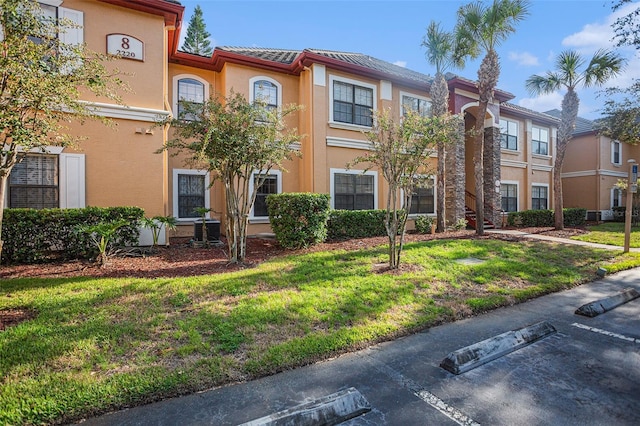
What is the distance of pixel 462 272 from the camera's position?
7309mm

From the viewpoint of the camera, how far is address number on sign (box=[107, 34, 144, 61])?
956 cm

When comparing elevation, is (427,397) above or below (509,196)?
below

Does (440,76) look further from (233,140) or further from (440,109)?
(233,140)

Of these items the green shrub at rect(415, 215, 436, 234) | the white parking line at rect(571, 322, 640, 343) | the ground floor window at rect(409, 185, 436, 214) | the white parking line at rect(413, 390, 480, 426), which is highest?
the ground floor window at rect(409, 185, 436, 214)

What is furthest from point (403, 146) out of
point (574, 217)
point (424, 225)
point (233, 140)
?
point (574, 217)

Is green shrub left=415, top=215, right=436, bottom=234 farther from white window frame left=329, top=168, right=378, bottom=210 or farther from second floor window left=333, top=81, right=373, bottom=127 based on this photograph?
second floor window left=333, top=81, right=373, bottom=127

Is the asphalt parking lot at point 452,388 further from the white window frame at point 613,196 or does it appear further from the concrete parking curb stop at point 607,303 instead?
the white window frame at point 613,196

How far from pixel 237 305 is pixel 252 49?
13263 millimetres

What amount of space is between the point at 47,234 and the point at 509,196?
21.8 metres

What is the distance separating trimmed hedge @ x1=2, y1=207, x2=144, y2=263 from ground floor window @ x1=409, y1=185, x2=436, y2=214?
12.6 metres

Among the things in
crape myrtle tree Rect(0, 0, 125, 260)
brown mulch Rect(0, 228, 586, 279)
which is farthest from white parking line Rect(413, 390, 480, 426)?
crape myrtle tree Rect(0, 0, 125, 260)

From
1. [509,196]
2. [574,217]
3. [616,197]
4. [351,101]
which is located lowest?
[574,217]

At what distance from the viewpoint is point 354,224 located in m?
11.5

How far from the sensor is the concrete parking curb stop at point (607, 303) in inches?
207
